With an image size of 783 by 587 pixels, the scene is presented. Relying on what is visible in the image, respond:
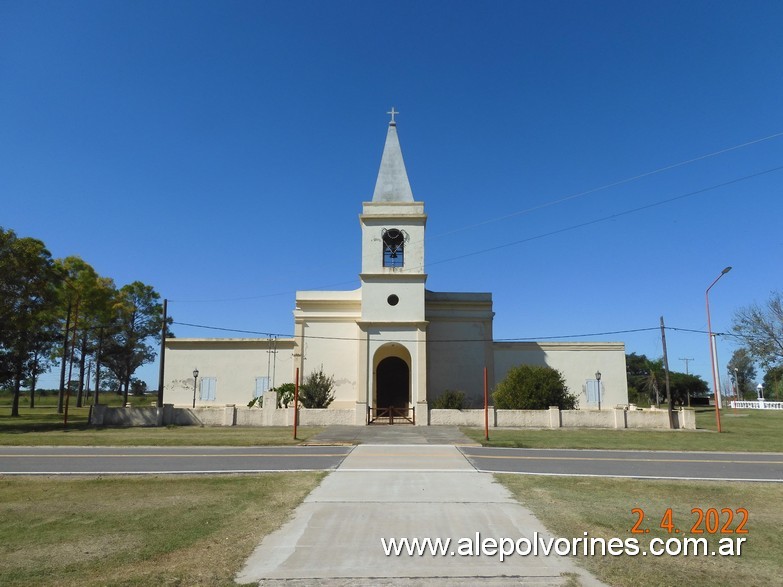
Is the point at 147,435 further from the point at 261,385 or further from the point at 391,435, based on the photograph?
the point at 261,385

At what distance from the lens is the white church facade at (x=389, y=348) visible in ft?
104

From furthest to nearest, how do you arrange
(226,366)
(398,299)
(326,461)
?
(226,366)
(398,299)
(326,461)

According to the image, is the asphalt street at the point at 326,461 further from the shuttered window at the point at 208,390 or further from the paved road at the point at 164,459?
the shuttered window at the point at 208,390

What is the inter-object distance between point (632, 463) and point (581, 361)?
877 inches

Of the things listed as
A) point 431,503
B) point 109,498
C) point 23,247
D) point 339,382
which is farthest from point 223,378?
point 431,503

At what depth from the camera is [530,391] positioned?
2909cm

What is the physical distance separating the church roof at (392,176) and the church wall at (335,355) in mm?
8330

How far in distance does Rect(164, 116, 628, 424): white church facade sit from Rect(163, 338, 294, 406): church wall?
0.06m

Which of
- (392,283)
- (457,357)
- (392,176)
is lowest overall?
(457,357)

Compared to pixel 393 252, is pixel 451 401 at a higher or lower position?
lower

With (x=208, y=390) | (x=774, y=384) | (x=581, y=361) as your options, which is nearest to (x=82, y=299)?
(x=208, y=390)

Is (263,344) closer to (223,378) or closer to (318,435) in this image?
(223,378)

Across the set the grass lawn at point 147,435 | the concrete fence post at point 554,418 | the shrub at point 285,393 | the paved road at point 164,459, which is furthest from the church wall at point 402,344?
the paved road at point 164,459

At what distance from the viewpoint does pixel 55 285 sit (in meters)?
32.2
